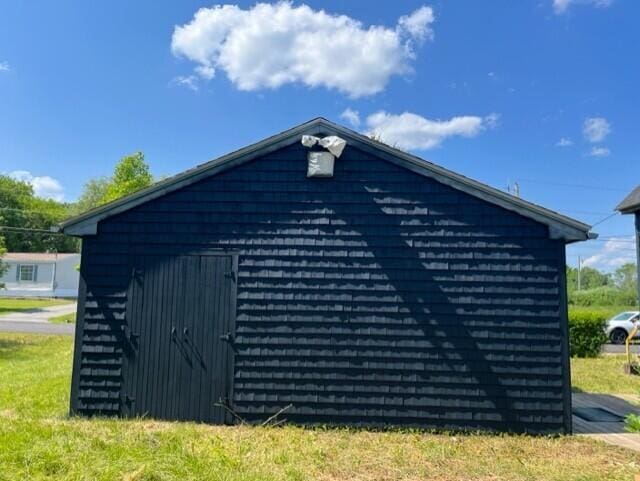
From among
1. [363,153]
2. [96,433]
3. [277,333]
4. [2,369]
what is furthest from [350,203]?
[2,369]

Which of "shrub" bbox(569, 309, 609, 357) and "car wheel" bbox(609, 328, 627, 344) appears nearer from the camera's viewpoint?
"shrub" bbox(569, 309, 609, 357)

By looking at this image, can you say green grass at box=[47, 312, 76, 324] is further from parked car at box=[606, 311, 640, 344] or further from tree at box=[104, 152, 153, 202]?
parked car at box=[606, 311, 640, 344]

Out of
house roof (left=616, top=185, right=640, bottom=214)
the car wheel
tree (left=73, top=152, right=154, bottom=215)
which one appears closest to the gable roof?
house roof (left=616, top=185, right=640, bottom=214)

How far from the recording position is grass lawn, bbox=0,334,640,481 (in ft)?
12.8

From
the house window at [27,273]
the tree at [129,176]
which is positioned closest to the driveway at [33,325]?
the tree at [129,176]

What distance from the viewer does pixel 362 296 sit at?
569 centimetres

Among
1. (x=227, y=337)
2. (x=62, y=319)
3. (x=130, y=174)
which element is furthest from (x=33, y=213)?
(x=227, y=337)

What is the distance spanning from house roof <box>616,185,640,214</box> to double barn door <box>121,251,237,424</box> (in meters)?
4.86

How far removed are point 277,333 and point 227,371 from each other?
2.60 feet

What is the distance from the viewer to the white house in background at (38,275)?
3347cm

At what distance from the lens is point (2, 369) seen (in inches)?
346

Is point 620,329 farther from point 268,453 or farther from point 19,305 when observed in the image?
point 19,305

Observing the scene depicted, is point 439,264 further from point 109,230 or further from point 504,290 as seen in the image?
point 109,230

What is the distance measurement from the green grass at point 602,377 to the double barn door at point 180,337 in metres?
6.72
